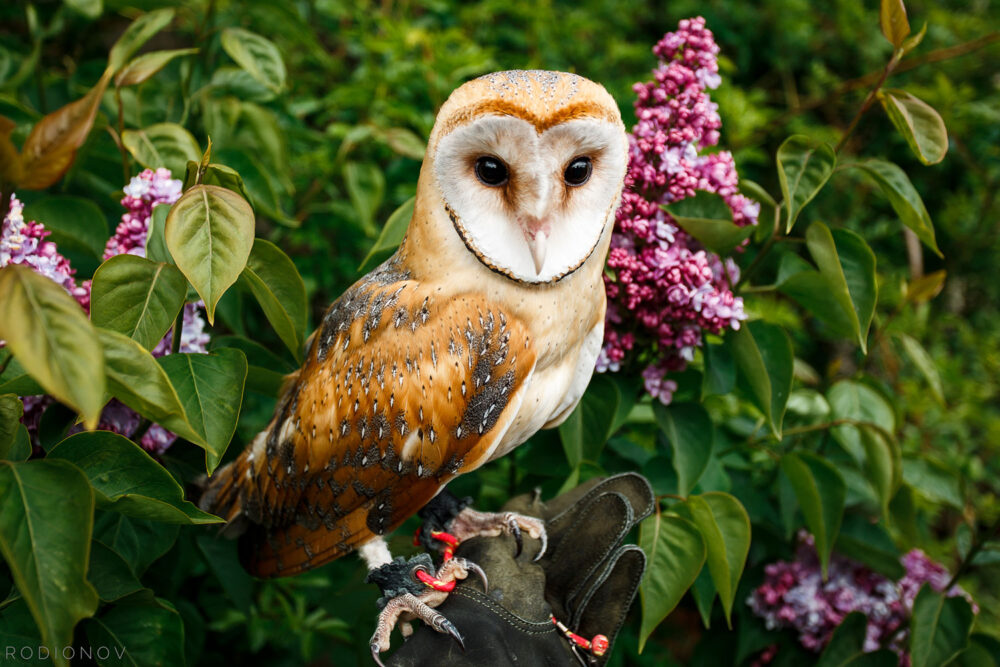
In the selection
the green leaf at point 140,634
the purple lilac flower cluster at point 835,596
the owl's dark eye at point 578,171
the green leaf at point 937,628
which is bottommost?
the purple lilac flower cluster at point 835,596

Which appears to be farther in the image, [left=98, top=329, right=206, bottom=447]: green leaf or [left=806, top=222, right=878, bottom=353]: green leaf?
[left=806, top=222, right=878, bottom=353]: green leaf

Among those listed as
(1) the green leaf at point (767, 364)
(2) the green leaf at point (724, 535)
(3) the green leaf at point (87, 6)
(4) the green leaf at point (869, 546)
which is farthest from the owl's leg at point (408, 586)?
(3) the green leaf at point (87, 6)

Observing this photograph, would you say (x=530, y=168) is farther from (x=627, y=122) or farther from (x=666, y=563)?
(x=666, y=563)

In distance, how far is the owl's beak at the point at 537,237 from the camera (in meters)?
0.95

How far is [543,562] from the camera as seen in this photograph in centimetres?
129

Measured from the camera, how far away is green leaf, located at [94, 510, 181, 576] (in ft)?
3.71

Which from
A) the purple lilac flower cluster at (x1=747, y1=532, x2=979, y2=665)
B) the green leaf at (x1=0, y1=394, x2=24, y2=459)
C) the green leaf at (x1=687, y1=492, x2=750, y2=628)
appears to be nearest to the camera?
the green leaf at (x1=0, y1=394, x2=24, y2=459)

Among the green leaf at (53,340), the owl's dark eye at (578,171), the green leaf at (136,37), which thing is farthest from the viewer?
the green leaf at (136,37)

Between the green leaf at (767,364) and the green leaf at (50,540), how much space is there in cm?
106

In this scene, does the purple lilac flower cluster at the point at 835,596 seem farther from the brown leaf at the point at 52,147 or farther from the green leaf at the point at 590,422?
the brown leaf at the point at 52,147

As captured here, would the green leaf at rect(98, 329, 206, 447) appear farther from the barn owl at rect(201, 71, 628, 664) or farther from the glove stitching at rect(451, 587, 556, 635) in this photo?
the glove stitching at rect(451, 587, 556, 635)

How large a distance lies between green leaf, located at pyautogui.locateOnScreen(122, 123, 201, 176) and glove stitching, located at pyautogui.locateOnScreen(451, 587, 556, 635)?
93 cm

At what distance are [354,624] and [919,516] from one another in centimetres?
167

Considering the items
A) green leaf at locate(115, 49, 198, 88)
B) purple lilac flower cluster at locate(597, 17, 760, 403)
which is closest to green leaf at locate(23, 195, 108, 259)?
green leaf at locate(115, 49, 198, 88)
